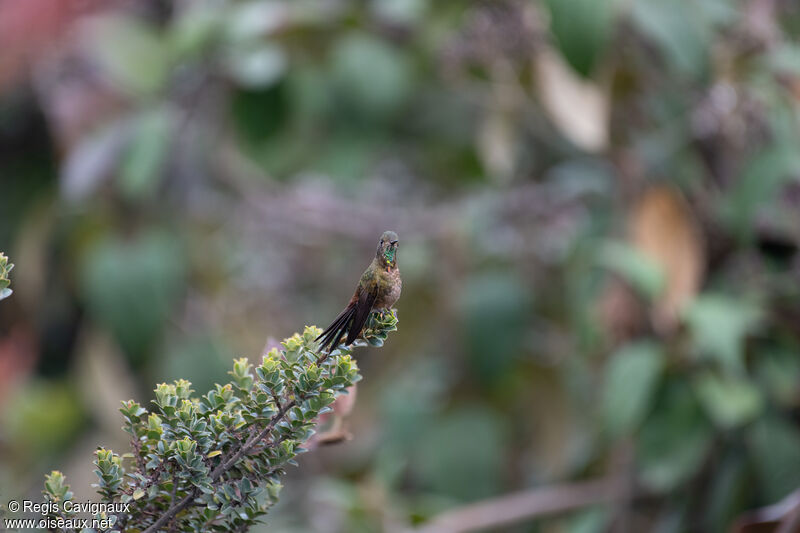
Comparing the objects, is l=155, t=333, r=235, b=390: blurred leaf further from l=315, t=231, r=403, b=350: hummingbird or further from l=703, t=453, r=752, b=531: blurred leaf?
→ l=315, t=231, r=403, b=350: hummingbird

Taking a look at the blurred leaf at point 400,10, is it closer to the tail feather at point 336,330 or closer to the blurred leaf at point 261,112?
the blurred leaf at point 261,112

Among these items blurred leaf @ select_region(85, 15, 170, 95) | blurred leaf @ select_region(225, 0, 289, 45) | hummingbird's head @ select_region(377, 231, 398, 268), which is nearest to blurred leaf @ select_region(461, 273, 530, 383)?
blurred leaf @ select_region(225, 0, 289, 45)

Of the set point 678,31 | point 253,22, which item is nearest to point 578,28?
point 678,31

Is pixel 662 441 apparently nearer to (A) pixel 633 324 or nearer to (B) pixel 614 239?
(A) pixel 633 324

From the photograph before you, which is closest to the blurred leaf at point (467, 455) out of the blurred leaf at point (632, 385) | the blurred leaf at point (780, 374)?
the blurred leaf at point (632, 385)

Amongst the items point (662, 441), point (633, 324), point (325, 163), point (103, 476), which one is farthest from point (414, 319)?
point (103, 476)
